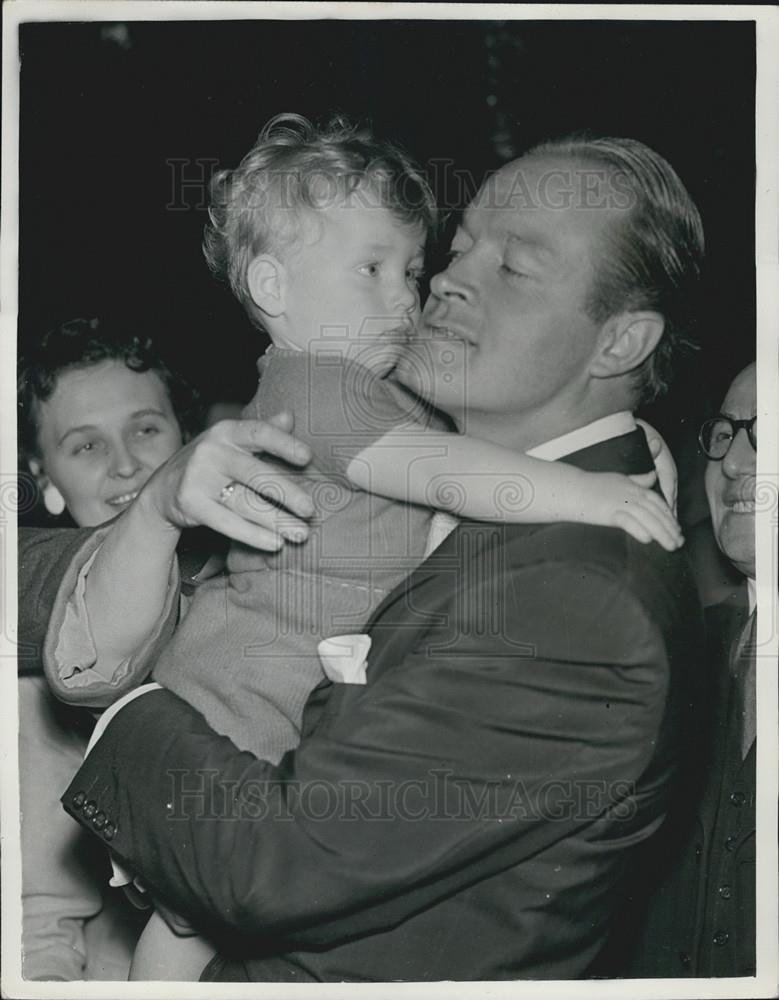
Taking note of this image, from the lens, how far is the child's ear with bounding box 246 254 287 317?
2.07 m

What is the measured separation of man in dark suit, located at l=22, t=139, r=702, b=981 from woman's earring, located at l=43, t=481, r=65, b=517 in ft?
1.20

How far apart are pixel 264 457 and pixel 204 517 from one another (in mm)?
134

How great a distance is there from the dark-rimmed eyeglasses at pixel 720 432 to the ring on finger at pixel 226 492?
31.8 inches

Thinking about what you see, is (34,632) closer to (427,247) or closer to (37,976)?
(37,976)

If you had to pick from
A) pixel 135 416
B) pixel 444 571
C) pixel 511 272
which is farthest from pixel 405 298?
pixel 135 416

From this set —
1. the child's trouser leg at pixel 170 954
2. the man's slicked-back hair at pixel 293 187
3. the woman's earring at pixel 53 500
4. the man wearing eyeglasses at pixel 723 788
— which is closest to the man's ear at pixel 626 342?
the man wearing eyeglasses at pixel 723 788

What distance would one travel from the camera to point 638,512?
181 cm

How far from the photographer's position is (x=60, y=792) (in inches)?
86.9

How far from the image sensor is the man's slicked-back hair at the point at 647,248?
196 centimetres

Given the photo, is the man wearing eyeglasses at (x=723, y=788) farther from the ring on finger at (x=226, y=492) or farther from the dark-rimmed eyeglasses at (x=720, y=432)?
the ring on finger at (x=226, y=492)

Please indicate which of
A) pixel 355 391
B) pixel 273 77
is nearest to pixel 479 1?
pixel 273 77

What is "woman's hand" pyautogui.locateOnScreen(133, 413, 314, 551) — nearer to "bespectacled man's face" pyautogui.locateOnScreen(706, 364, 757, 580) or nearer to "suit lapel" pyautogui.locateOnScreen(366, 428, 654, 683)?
"suit lapel" pyautogui.locateOnScreen(366, 428, 654, 683)

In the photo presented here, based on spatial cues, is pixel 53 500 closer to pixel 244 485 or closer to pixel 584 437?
pixel 244 485

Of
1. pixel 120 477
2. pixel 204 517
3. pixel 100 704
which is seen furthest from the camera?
pixel 120 477
